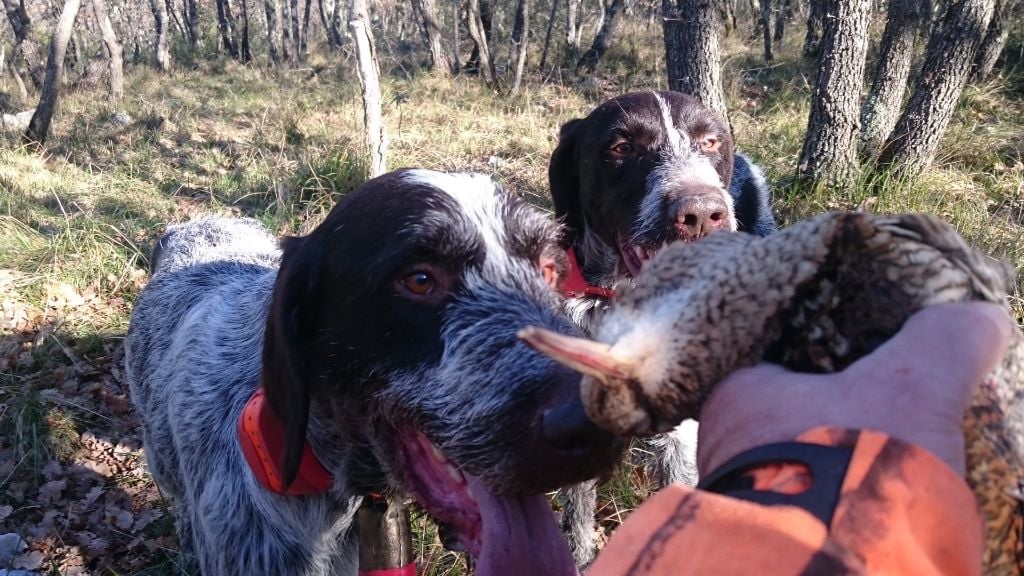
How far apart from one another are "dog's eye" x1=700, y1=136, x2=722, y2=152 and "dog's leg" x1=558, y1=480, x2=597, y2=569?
184 centimetres

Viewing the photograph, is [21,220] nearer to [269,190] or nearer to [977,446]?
[269,190]

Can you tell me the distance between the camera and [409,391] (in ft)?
7.00

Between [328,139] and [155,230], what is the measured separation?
2.51 meters

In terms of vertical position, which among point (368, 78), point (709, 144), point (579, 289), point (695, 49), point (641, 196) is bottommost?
point (579, 289)

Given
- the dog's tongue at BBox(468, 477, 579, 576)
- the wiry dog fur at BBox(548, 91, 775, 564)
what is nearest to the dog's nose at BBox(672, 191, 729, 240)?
the wiry dog fur at BBox(548, 91, 775, 564)

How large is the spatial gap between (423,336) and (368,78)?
191 inches

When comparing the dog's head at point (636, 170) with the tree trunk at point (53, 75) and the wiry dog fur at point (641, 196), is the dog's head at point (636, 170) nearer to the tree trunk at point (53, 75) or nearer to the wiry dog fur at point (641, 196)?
the wiry dog fur at point (641, 196)

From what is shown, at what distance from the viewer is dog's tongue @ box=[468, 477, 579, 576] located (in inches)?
74.9

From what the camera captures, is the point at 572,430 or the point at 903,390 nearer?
the point at 903,390

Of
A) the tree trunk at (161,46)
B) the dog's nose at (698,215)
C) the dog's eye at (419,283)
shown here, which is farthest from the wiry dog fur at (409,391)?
the tree trunk at (161,46)

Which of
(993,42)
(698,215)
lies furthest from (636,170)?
(993,42)

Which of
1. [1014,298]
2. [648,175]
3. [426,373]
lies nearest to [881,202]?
[1014,298]

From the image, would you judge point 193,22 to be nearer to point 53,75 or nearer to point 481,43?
point 481,43

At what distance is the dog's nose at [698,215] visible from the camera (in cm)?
316
